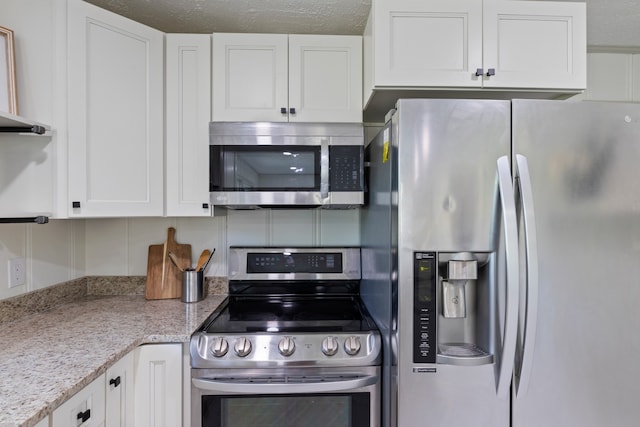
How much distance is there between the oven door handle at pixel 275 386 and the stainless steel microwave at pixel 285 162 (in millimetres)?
742

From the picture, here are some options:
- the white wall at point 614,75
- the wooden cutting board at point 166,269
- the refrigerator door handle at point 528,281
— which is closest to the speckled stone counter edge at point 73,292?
the wooden cutting board at point 166,269

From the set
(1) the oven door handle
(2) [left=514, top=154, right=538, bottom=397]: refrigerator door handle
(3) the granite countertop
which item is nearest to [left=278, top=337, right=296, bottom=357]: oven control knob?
(1) the oven door handle

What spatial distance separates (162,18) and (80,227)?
3.87 ft

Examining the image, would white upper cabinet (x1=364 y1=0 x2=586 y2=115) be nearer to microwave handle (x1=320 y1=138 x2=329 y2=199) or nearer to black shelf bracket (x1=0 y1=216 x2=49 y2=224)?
microwave handle (x1=320 y1=138 x2=329 y2=199)

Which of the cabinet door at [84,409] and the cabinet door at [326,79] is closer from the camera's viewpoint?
the cabinet door at [84,409]

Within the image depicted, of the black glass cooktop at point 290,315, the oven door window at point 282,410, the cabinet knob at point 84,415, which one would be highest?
the black glass cooktop at point 290,315

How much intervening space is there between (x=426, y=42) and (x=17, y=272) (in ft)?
6.33

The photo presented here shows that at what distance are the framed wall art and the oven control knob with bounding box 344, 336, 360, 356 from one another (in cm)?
148

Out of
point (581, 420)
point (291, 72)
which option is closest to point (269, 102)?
point (291, 72)

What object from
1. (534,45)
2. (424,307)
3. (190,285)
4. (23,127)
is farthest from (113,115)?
(534,45)

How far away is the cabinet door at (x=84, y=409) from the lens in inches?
34.2

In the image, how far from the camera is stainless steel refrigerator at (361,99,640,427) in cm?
111

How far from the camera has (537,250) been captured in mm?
1096

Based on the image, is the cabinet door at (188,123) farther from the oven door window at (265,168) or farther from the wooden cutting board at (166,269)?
the wooden cutting board at (166,269)
